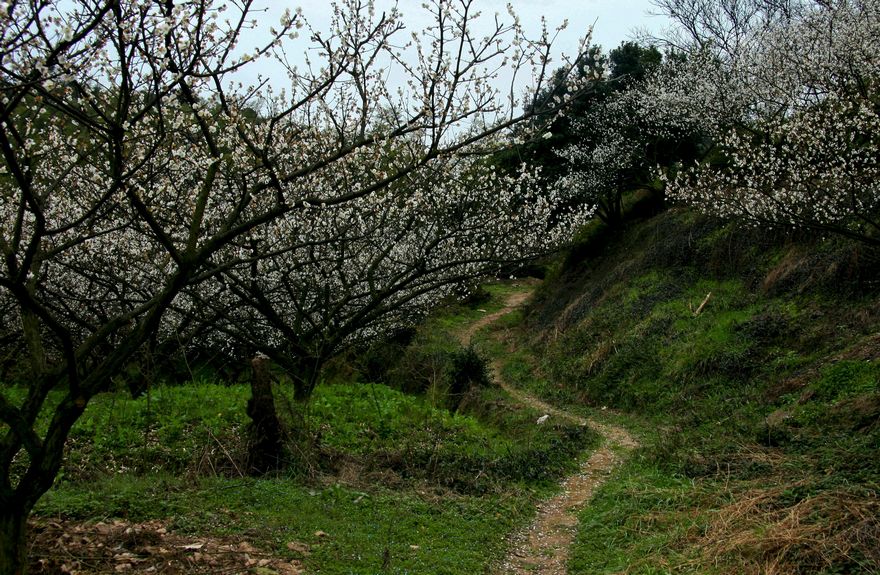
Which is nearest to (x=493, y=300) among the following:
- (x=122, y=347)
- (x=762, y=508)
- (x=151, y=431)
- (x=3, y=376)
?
(x=3, y=376)

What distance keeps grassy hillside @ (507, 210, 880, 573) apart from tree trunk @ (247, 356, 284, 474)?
3.80 meters

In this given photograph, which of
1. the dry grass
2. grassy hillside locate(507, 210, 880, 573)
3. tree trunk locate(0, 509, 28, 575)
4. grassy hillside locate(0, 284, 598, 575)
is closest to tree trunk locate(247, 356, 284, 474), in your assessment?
grassy hillside locate(0, 284, 598, 575)

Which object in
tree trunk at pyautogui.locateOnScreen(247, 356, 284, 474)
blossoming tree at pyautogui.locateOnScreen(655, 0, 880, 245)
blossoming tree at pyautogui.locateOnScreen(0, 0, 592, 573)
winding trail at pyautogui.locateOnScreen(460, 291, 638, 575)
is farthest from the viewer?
blossoming tree at pyautogui.locateOnScreen(655, 0, 880, 245)

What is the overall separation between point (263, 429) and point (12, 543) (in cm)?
416

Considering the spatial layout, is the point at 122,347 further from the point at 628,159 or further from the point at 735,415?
the point at 628,159

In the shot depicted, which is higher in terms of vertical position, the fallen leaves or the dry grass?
the fallen leaves

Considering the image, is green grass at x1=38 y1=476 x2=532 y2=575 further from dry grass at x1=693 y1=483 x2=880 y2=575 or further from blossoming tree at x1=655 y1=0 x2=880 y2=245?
blossoming tree at x1=655 y1=0 x2=880 y2=245

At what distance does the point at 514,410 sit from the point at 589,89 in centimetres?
1056

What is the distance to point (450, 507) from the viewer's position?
761 cm

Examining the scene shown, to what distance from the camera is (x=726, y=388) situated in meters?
12.9

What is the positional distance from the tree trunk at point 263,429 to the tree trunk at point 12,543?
13.1 ft

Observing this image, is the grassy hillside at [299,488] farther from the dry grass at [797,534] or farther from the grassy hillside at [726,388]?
the dry grass at [797,534]

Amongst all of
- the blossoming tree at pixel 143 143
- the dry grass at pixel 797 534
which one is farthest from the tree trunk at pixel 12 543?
the dry grass at pixel 797 534

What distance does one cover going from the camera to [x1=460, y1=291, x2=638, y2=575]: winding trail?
6.56 meters
